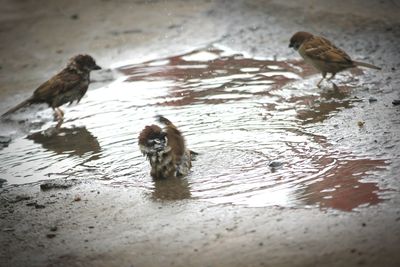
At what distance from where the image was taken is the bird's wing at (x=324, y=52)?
26.8ft

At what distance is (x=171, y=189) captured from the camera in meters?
5.66

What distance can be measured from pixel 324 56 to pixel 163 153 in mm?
3259

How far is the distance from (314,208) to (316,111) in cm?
271

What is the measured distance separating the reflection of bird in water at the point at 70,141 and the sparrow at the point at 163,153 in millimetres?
1111

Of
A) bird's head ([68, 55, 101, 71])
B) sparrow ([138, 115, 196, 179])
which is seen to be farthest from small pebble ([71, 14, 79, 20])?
sparrow ([138, 115, 196, 179])

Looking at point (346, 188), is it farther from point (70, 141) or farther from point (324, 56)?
point (70, 141)

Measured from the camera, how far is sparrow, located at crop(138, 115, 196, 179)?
5789 millimetres

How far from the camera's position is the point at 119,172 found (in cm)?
625

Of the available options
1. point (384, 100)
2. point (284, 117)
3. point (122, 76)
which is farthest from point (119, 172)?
point (122, 76)

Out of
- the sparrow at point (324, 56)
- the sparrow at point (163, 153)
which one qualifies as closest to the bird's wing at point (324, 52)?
the sparrow at point (324, 56)

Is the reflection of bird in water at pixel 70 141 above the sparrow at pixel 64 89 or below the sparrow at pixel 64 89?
below

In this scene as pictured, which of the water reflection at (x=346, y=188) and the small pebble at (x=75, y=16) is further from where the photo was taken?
the small pebble at (x=75, y=16)

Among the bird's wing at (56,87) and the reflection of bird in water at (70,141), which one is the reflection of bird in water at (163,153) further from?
the bird's wing at (56,87)

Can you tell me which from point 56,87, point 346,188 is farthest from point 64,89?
point 346,188
